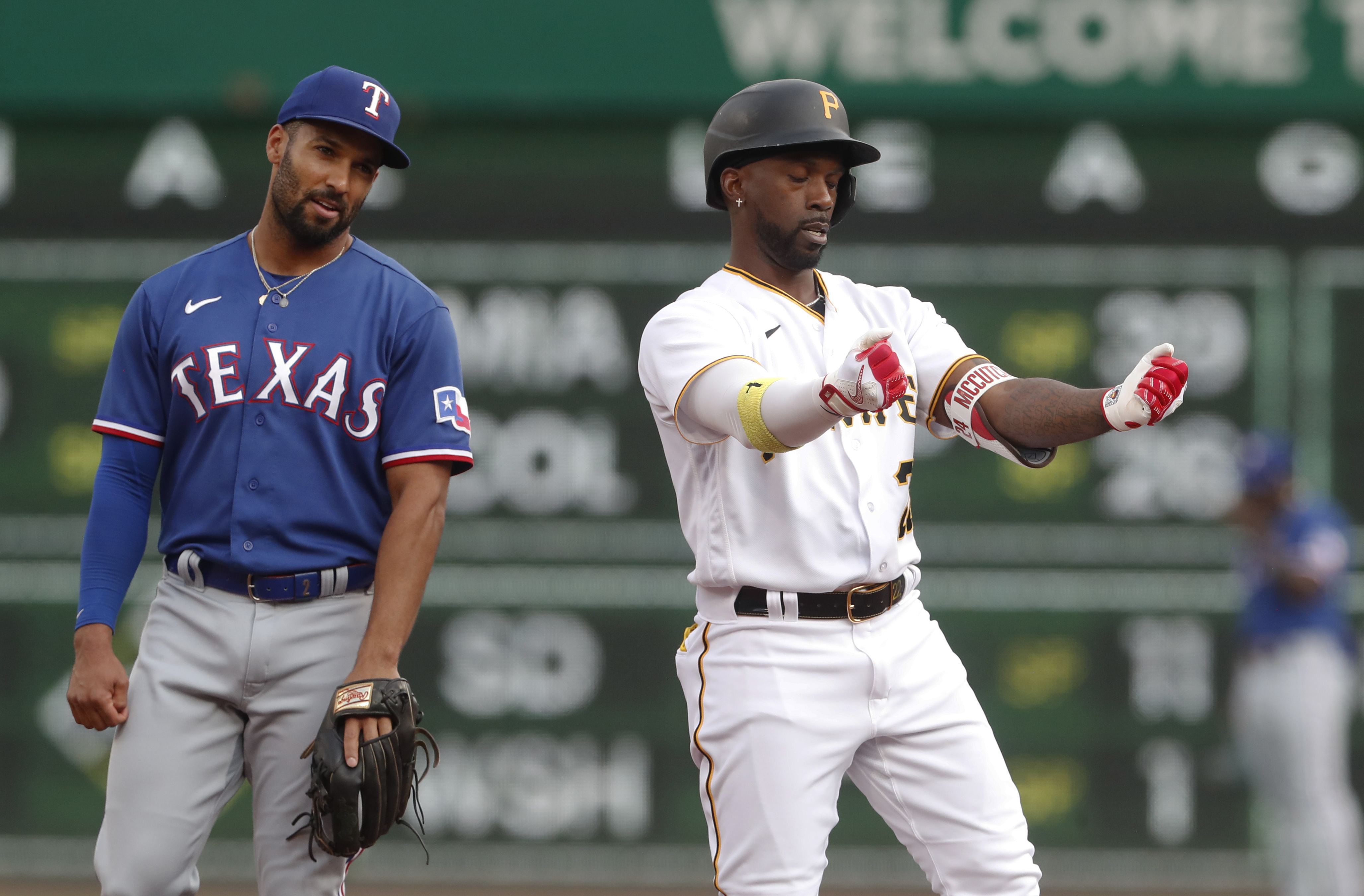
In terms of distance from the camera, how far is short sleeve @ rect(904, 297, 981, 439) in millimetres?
3072

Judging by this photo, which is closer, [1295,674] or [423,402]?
[423,402]

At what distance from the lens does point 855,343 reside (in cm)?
250

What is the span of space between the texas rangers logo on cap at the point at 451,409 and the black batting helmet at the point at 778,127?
2.17 ft

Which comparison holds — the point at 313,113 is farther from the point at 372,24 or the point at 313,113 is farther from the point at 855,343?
the point at 372,24

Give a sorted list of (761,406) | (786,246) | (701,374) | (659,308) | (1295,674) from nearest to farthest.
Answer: (761,406) < (701,374) < (786,246) < (1295,674) < (659,308)

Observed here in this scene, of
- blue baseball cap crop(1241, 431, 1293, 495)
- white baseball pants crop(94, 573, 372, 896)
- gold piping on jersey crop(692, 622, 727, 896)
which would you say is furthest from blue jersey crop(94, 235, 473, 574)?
blue baseball cap crop(1241, 431, 1293, 495)

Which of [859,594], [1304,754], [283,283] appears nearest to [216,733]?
[283,283]

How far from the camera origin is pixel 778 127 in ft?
9.68

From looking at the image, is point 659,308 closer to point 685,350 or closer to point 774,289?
point 774,289

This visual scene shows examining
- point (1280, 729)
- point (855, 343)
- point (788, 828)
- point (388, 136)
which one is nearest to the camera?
point (855, 343)

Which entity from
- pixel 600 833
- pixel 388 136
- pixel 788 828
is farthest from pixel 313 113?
pixel 600 833

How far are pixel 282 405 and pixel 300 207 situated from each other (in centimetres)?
38

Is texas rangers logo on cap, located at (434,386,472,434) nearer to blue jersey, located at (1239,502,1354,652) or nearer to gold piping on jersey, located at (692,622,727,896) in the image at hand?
gold piping on jersey, located at (692,622,727,896)

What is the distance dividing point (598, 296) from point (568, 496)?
0.75 metres
